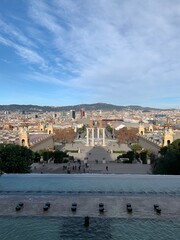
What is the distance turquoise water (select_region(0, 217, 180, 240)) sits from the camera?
11.0 meters

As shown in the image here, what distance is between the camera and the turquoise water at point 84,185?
16328 millimetres

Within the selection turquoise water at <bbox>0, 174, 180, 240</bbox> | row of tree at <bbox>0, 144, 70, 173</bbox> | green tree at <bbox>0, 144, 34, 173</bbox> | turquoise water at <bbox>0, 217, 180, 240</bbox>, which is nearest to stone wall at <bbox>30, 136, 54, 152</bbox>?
row of tree at <bbox>0, 144, 70, 173</bbox>

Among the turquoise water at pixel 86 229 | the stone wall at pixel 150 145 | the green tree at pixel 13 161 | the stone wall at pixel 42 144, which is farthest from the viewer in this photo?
the stone wall at pixel 42 144

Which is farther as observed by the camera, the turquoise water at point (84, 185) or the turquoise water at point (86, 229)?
the turquoise water at point (84, 185)

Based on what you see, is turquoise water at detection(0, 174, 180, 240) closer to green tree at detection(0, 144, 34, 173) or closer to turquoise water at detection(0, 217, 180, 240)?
turquoise water at detection(0, 217, 180, 240)

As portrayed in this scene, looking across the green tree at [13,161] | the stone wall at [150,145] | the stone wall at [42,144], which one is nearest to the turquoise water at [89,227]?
the green tree at [13,161]

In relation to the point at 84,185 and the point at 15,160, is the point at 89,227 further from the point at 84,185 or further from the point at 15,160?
the point at 15,160

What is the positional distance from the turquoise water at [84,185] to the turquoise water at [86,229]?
3745mm

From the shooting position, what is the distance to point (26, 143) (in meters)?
57.8

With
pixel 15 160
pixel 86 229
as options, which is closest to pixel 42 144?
pixel 15 160

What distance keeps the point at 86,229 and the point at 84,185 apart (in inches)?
242

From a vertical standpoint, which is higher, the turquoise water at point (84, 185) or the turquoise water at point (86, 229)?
the turquoise water at point (84, 185)

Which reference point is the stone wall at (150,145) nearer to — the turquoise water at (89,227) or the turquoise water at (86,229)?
the turquoise water at (89,227)

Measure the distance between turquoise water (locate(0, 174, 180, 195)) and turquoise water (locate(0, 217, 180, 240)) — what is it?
374 centimetres
